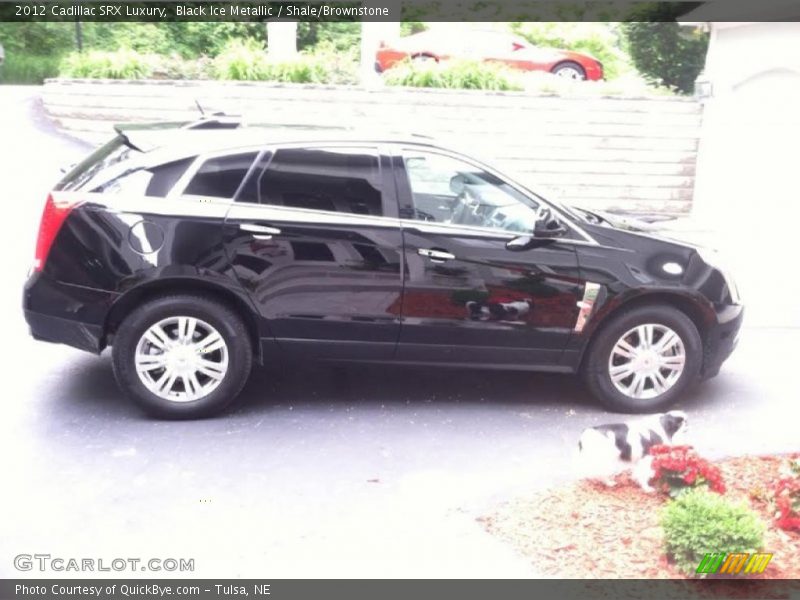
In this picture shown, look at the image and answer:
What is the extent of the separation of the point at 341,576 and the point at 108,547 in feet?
3.55

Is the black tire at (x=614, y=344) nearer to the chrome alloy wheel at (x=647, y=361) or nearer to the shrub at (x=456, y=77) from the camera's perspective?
the chrome alloy wheel at (x=647, y=361)

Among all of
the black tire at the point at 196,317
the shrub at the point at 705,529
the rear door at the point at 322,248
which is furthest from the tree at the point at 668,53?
the shrub at the point at 705,529

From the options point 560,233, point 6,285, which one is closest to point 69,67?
point 6,285

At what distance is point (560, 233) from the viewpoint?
5793mm

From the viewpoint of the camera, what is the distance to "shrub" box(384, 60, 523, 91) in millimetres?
13531

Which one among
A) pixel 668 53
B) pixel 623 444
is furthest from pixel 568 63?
pixel 623 444

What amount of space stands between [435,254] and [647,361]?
1588 mm

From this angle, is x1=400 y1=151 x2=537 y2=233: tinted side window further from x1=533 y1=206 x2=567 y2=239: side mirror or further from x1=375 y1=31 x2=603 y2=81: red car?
x1=375 y1=31 x2=603 y2=81: red car

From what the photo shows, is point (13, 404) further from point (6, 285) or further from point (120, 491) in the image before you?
point (6, 285)

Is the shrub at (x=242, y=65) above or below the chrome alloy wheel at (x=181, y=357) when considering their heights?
above

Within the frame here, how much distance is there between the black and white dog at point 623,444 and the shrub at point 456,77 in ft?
30.8

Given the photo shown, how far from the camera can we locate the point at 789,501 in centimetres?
418

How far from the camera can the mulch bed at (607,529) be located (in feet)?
12.9

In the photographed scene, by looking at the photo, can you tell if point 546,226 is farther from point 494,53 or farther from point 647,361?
point 494,53
